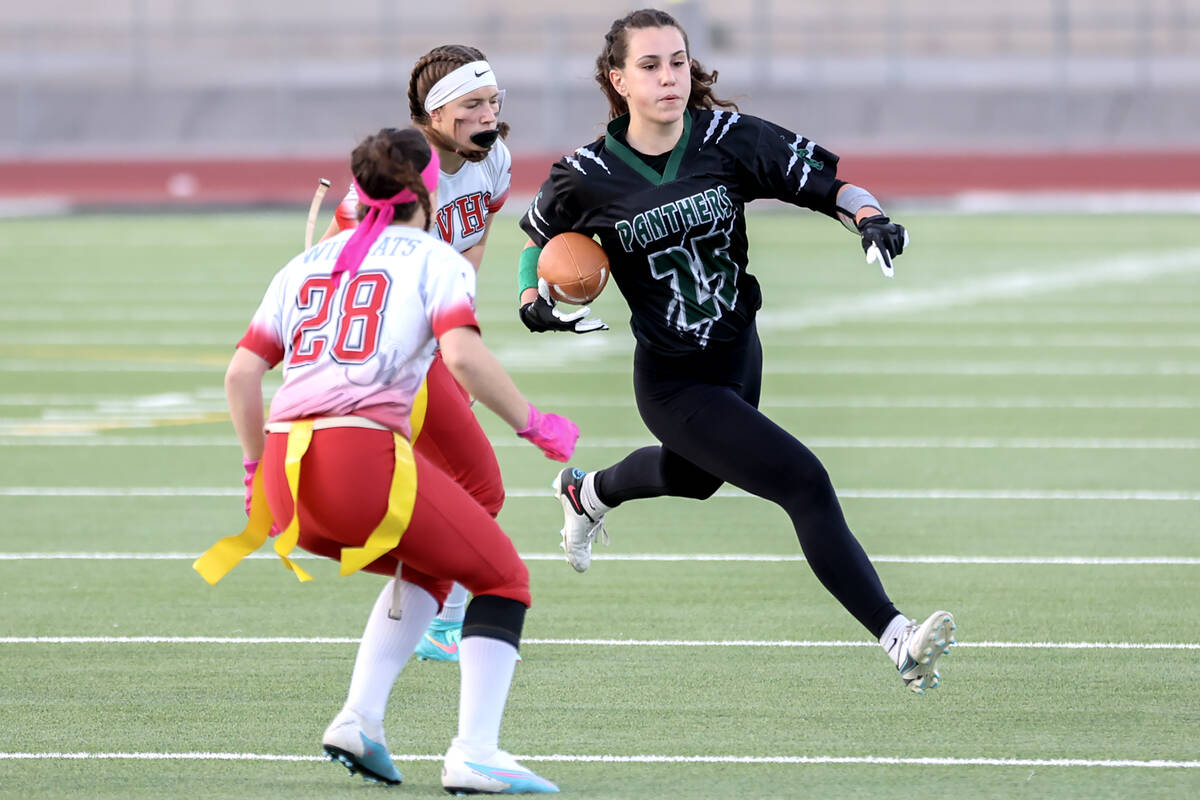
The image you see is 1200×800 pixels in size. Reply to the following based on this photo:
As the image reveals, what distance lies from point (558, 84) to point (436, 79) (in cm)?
3036

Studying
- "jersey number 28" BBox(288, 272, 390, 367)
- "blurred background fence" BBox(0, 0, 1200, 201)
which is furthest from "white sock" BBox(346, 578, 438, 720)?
"blurred background fence" BBox(0, 0, 1200, 201)

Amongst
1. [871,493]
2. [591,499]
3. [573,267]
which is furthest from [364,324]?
[871,493]

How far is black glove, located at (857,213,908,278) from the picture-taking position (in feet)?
19.2

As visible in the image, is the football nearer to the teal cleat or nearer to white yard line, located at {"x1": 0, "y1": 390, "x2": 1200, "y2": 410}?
the teal cleat

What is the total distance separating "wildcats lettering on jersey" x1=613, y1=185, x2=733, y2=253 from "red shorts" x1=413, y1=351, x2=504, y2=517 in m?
0.76

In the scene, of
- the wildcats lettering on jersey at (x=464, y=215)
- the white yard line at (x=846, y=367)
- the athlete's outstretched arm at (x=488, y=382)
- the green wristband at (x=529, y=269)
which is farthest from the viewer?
the white yard line at (x=846, y=367)

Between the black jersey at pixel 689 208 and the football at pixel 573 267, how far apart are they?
0.13 ft

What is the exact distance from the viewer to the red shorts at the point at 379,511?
→ 4.85 meters

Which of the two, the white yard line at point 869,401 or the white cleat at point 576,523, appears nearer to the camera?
the white cleat at point 576,523

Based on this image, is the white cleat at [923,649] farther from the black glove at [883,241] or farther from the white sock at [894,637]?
the black glove at [883,241]

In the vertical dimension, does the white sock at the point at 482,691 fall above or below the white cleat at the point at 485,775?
above

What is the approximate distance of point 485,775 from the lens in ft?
16.1

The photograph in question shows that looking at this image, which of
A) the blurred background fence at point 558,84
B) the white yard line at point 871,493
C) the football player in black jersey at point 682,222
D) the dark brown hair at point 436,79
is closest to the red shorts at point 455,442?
the football player in black jersey at point 682,222

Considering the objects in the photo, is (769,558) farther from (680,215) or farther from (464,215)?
(680,215)
